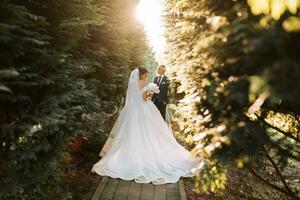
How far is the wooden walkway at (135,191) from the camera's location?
8.96 m

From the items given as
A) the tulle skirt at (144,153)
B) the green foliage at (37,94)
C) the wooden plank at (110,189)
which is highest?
the green foliage at (37,94)

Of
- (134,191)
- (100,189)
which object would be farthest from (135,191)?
(100,189)

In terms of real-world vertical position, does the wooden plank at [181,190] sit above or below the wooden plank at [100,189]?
above

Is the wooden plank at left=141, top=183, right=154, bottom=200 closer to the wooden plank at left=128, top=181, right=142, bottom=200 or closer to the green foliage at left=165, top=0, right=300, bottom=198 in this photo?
the wooden plank at left=128, top=181, right=142, bottom=200

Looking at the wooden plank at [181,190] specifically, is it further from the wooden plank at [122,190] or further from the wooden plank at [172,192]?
the wooden plank at [122,190]

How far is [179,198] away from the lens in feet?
29.8

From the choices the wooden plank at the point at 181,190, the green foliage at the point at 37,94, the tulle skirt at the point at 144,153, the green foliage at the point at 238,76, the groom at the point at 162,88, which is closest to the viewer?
the green foliage at the point at 238,76

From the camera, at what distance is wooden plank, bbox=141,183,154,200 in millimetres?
8913

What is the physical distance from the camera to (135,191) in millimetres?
9273

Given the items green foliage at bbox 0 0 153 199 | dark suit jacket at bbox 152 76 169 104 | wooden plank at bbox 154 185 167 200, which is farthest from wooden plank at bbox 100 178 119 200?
dark suit jacket at bbox 152 76 169 104

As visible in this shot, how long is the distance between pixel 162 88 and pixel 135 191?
17.9ft

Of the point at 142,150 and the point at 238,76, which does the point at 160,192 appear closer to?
the point at 142,150

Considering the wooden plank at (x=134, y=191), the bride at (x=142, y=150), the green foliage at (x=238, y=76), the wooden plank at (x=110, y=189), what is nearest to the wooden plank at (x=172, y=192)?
the bride at (x=142, y=150)

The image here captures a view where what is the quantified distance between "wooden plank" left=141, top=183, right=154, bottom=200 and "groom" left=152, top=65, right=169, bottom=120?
Result: 4.91 m
